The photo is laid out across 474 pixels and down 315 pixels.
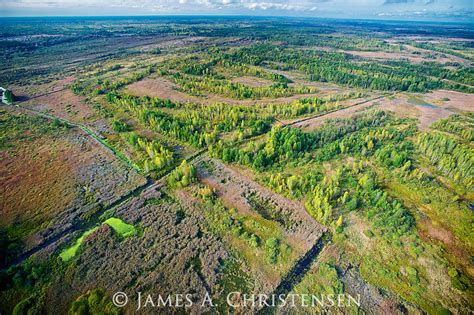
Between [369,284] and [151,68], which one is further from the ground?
[151,68]

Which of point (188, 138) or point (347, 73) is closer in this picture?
point (188, 138)

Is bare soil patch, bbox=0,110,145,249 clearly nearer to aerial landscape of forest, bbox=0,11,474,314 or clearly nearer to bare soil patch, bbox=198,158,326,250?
aerial landscape of forest, bbox=0,11,474,314

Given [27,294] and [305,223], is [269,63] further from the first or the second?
[27,294]

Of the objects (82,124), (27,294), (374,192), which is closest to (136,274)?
(27,294)

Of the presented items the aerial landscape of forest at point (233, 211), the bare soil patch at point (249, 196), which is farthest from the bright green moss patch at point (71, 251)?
the bare soil patch at point (249, 196)

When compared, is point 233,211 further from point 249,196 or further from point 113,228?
point 113,228

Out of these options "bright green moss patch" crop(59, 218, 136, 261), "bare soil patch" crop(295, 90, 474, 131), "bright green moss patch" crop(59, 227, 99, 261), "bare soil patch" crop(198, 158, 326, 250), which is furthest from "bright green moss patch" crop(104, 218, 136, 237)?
"bare soil patch" crop(295, 90, 474, 131)

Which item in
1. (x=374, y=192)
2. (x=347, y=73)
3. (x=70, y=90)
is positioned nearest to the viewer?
(x=374, y=192)

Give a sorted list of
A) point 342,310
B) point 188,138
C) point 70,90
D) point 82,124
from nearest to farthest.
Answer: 1. point 342,310
2. point 188,138
3. point 82,124
4. point 70,90
